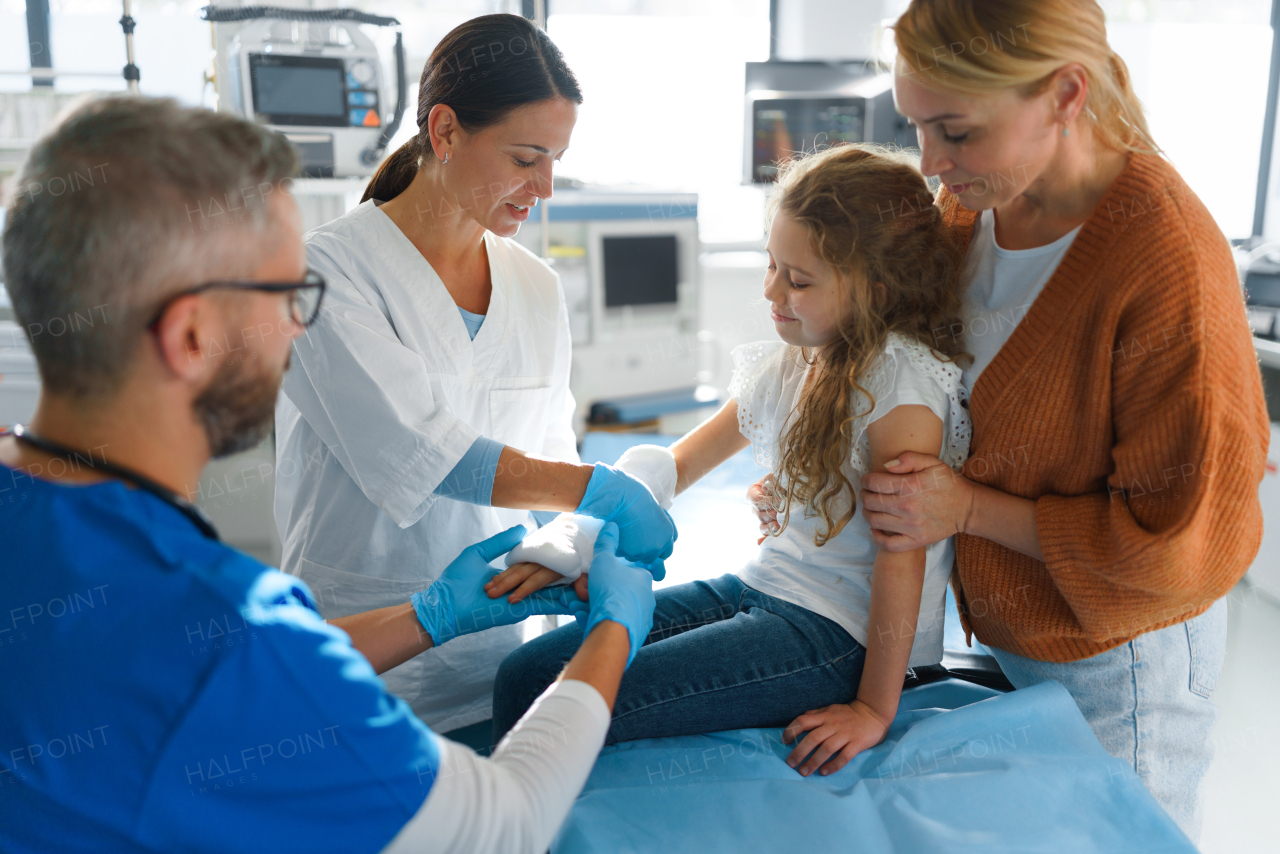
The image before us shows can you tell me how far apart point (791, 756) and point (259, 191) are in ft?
2.83

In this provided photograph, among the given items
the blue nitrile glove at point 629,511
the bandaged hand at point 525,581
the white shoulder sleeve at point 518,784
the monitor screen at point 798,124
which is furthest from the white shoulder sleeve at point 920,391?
the monitor screen at point 798,124

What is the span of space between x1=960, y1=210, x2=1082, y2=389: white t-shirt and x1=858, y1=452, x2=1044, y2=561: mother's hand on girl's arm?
0.47 ft

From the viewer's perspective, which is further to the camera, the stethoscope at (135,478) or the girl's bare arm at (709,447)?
the girl's bare arm at (709,447)

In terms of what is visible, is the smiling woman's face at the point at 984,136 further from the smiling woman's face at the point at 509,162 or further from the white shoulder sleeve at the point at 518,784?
the white shoulder sleeve at the point at 518,784

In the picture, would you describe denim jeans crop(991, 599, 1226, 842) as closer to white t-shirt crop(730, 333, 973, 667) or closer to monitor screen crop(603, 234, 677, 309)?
white t-shirt crop(730, 333, 973, 667)

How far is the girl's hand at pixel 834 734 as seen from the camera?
3.55 ft

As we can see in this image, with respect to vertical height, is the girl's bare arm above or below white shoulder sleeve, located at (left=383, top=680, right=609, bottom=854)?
above

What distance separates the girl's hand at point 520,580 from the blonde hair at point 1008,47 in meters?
0.77

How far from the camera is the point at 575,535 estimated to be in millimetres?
1244

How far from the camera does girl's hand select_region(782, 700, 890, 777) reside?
1082 millimetres

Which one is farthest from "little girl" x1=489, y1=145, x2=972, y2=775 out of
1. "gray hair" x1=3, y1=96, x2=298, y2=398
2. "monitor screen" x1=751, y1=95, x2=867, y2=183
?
"monitor screen" x1=751, y1=95, x2=867, y2=183

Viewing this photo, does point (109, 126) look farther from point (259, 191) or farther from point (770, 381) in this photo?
point (770, 381)

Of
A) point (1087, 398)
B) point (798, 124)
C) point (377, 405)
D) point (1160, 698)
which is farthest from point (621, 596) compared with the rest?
point (798, 124)

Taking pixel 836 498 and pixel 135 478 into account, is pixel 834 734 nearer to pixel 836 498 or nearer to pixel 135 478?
pixel 836 498
